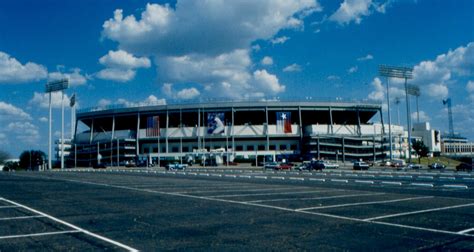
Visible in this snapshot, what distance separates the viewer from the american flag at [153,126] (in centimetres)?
9588

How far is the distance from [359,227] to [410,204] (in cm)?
604

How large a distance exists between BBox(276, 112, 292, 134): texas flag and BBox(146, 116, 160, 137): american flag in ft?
88.9

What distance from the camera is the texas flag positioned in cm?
9362

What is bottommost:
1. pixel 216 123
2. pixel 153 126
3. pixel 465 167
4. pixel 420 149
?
pixel 465 167

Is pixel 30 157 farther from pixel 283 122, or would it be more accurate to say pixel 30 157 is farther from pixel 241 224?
pixel 241 224

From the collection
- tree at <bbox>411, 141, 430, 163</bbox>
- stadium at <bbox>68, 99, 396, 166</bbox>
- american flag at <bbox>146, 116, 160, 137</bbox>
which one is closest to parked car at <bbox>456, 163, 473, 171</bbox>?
stadium at <bbox>68, 99, 396, 166</bbox>

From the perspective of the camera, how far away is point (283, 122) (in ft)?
308

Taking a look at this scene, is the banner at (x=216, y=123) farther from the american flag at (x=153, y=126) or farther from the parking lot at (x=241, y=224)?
the parking lot at (x=241, y=224)

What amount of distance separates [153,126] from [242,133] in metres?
20.3

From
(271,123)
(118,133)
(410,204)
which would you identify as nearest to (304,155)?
(271,123)

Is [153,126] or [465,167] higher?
[153,126]

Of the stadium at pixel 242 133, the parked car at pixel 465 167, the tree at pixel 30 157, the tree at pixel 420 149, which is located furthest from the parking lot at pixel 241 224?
the tree at pixel 30 157

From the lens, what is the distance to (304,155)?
95.2 m

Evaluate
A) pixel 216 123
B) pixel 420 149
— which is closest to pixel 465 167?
pixel 420 149
